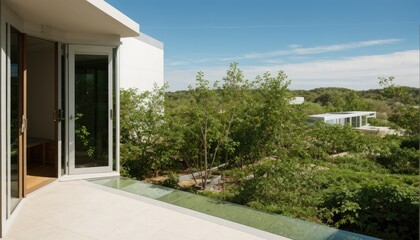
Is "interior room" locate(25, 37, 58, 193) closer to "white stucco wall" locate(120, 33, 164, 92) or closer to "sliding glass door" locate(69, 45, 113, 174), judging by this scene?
"sliding glass door" locate(69, 45, 113, 174)

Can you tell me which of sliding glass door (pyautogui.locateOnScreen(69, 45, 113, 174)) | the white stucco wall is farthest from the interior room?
the white stucco wall

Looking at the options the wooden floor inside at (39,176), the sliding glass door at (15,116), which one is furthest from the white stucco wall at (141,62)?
the sliding glass door at (15,116)

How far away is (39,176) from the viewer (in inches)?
208

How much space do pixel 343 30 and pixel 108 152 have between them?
20.9m

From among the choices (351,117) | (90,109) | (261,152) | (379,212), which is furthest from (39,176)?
(351,117)

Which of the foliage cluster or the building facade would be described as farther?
the foliage cluster

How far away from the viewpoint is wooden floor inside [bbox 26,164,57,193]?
477 centimetres

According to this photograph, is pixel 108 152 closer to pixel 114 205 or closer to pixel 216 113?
pixel 114 205

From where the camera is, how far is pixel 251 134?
7070mm

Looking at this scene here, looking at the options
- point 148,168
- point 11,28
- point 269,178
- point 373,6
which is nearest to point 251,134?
point 269,178

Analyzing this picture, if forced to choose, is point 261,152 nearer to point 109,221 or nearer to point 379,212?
point 379,212

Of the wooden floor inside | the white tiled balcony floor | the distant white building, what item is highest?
the distant white building

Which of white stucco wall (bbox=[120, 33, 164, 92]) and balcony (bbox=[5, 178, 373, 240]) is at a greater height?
white stucco wall (bbox=[120, 33, 164, 92])

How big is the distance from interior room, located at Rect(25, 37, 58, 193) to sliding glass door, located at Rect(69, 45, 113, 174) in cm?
58
